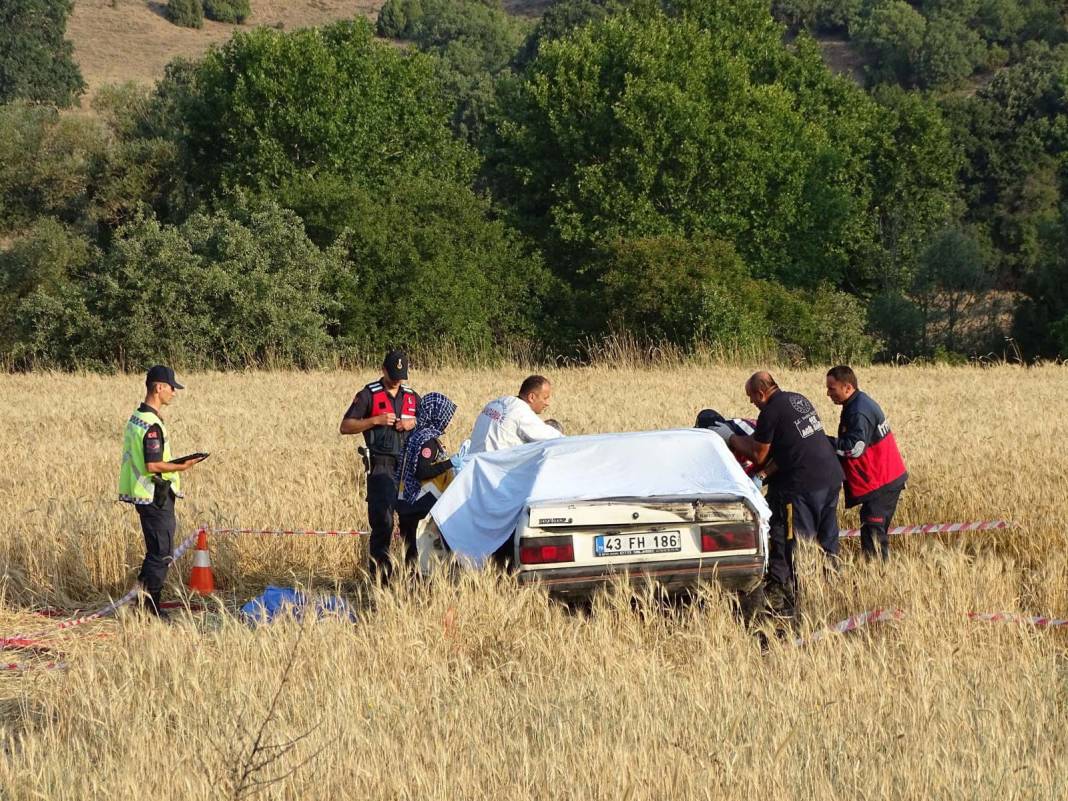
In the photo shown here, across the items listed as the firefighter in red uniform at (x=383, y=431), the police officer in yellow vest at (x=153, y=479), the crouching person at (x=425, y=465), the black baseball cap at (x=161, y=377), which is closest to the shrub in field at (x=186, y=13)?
the firefighter in red uniform at (x=383, y=431)

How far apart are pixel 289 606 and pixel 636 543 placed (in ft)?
6.41

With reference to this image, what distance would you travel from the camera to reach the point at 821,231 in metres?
45.6

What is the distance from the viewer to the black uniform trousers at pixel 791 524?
9.43 metres

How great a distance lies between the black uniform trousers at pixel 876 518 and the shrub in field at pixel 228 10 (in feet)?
377

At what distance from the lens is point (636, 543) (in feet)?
26.9

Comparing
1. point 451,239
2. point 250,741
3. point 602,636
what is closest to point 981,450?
point 602,636

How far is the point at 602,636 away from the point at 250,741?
2197mm

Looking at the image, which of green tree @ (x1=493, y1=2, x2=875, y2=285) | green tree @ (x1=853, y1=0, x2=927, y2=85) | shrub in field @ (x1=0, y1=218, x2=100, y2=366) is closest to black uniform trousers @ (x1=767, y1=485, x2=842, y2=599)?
shrub in field @ (x1=0, y1=218, x2=100, y2=366)

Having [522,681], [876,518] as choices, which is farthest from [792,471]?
[522,681]

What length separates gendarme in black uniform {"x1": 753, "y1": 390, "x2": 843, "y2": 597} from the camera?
9523mm

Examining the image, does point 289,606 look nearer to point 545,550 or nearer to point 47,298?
point 545,550

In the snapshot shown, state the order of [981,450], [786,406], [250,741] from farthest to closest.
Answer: [981,450] → [786,406] → [250,741]

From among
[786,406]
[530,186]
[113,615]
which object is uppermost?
[530,186]

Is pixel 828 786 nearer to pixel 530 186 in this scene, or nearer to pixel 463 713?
pixel 463 713
